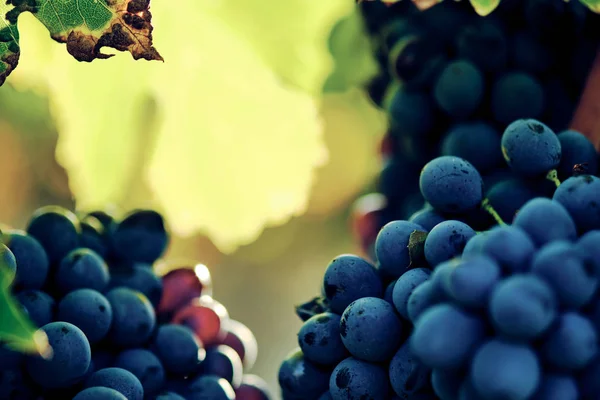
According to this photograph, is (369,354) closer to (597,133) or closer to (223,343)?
(223,343)

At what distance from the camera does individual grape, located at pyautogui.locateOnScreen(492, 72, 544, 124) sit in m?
1.14

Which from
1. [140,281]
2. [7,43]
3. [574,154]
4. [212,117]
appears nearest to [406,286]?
[574,154]

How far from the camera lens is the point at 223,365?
107cm

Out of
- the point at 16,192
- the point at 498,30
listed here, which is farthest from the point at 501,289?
the point at 16,192

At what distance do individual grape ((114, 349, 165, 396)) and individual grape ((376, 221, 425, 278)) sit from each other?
12.2 inches

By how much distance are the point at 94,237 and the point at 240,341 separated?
0.84ft

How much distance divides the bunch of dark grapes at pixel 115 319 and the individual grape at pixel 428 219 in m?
0.33

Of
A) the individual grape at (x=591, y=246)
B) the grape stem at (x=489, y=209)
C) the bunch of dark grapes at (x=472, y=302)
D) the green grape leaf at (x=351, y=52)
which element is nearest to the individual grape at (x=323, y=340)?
the bunch of dark grapes at (x=472, y=302)

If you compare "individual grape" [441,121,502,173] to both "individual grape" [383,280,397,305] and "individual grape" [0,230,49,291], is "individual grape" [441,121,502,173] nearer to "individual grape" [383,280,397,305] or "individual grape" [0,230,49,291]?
"individual grape" [383,280,397,305]

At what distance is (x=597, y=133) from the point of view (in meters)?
1.08

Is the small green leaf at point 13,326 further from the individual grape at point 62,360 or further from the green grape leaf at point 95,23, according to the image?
the green grape leaf at point 95,23

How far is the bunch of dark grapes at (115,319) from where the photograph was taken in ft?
2.86

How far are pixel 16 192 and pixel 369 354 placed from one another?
135 cm

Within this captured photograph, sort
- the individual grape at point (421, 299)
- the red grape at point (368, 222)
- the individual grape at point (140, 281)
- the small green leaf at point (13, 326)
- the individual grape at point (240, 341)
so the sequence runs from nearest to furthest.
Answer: the small green leaf at point (13, 326)
the individual grape at point (421, 299)
the individual grape at point (140, 281)
the individual grape at point (240, 341)
the red grape at point (368, 222)
